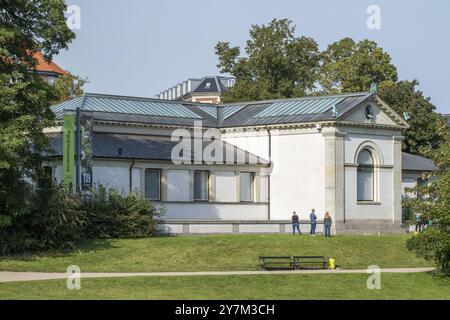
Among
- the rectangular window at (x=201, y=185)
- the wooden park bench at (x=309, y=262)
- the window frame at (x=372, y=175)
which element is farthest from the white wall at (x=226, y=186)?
the wooden park bench at (x=309, y=262)

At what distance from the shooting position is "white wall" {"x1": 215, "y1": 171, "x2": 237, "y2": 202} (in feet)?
210

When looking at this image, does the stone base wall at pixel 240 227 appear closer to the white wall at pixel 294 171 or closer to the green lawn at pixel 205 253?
the white wall at pixel 294 171

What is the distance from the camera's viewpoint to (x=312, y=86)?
308 ft

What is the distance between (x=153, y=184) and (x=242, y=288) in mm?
28123

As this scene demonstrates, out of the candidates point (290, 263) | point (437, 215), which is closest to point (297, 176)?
point (290, 263)

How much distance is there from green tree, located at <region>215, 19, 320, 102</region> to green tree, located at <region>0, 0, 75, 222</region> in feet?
143

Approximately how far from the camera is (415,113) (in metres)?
89.1

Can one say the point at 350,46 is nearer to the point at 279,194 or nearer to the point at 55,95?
the point at 279,194

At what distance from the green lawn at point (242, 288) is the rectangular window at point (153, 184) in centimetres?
2426

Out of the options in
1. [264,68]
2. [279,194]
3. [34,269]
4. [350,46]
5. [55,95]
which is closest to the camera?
[34,269]

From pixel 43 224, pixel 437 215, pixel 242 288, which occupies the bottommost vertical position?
pixel 242 288

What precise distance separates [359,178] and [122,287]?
1335 inches

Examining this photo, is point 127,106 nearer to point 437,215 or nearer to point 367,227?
point 367,227

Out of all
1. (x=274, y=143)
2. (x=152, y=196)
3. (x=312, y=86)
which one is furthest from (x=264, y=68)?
(x=152, y=196)
